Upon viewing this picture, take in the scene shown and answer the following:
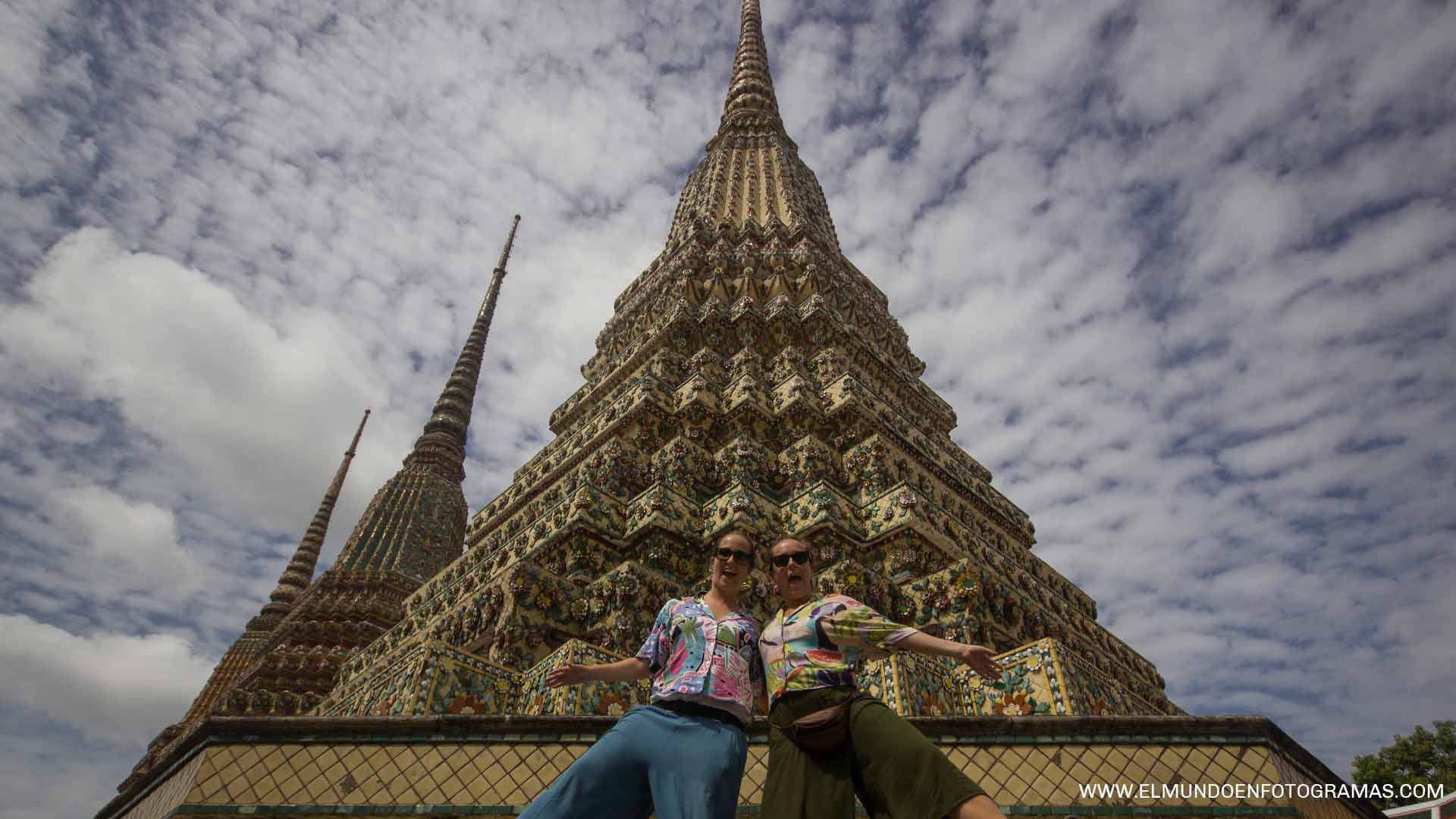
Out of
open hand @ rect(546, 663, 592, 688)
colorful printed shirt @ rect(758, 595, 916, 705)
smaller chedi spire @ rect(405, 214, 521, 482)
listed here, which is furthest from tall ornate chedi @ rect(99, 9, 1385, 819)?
smaller chedi spire @ rect(405, 214, 521, 482)

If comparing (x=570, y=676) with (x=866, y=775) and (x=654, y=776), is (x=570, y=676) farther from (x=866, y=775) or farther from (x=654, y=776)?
(x=866, y=775)

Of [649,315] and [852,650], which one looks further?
[649,315]

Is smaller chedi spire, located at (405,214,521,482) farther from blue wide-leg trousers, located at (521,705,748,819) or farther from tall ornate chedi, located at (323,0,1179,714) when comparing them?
blue wide-leg trousers, located at (521,705,748,819)

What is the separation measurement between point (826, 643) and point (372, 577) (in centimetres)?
1854

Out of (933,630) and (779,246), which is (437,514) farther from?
(933,630)

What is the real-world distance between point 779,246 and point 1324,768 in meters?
10.9

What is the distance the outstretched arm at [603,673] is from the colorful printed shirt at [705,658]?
0.05m

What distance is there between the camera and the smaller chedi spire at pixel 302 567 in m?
24.9

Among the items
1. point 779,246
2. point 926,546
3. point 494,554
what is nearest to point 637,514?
point 494,554

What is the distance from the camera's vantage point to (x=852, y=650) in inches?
108

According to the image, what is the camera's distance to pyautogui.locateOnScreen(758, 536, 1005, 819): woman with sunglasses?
229 centimetres

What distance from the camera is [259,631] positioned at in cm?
2389

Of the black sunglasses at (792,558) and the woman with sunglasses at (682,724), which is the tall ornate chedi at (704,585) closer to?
the woman with sunglasses at (682,724)

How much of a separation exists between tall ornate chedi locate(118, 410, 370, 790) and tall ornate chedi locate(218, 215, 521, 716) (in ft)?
5.59
